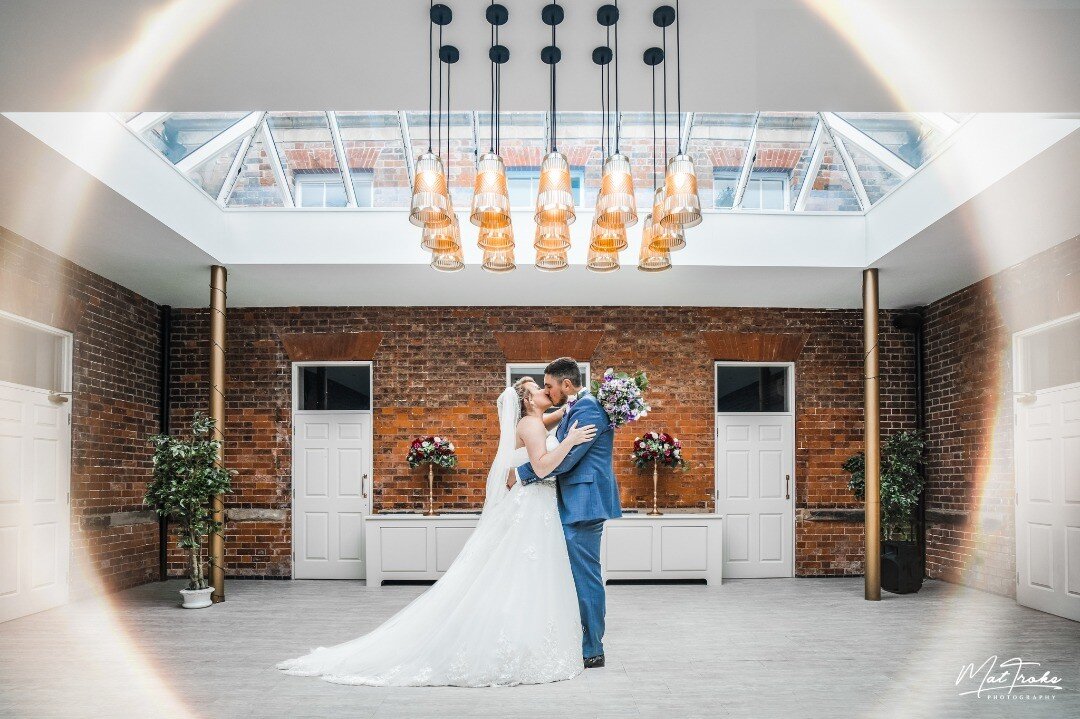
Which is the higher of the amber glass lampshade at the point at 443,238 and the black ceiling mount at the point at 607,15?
the black ceiling mount at the point at 607,15

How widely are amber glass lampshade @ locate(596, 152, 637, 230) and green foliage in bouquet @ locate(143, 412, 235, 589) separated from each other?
14.9 feet

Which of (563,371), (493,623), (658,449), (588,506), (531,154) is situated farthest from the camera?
(658,449)

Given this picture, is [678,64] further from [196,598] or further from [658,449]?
[196,598]

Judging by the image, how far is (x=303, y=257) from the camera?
711cm

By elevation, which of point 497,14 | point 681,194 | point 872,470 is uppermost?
point 497,14

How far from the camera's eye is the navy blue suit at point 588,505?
4.50 meters

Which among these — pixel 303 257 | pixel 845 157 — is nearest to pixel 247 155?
pixel 303 257

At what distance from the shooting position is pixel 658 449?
8.32m

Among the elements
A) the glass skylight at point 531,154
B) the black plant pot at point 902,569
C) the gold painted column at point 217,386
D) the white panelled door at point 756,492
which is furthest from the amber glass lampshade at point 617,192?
the white panelled door at point 756,492

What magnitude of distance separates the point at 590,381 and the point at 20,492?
547 cm

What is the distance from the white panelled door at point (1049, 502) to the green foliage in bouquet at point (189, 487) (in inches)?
281

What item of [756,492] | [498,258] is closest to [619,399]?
[498,258]

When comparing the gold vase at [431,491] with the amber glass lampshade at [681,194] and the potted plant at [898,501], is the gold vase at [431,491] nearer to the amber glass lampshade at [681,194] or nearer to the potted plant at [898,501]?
the potted plant at [898,501]

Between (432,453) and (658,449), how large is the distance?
2.42 metres
